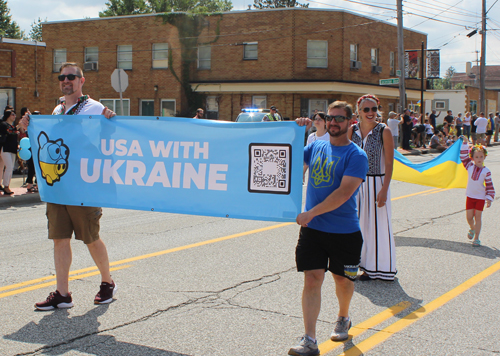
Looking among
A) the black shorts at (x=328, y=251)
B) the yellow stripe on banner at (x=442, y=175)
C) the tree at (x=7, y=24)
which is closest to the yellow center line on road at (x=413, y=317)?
the black shorts at (x=328, y=251)

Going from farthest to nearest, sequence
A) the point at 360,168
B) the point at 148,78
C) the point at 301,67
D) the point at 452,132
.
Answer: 1. the point at 148,78
2. the point at 301,67
3. the point at 452,132
4. the point at 360,168

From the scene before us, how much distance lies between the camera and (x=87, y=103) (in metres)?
5.19

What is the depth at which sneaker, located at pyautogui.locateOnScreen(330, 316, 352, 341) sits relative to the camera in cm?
424

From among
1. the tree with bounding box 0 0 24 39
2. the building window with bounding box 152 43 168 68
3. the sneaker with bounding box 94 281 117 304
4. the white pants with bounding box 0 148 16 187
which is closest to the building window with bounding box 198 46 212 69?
the building window with bounding box 152 43 168 68

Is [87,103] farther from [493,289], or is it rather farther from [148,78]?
[148,78]

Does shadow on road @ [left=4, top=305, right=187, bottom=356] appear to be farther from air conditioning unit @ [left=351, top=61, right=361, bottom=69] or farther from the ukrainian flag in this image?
air conditioning unit @ [left=351, top=61, right=361, bottom=69]

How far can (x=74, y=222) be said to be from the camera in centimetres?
503

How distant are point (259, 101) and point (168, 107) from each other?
20.1 feet

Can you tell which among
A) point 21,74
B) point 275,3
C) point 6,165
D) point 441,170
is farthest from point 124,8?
point 441,170

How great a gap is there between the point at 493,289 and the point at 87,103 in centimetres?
442

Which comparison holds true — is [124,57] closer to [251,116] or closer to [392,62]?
[251,116]

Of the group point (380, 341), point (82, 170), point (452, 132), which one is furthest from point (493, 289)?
point (452, 132)

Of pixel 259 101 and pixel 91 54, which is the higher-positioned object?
pixel 91 54

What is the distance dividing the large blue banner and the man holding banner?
10cm
